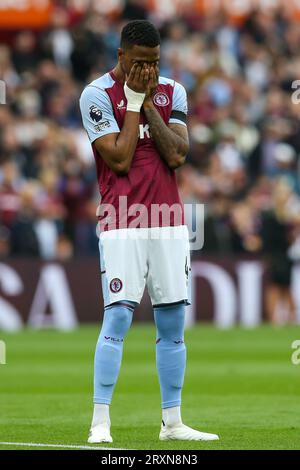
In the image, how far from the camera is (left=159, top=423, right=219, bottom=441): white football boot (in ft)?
27.6

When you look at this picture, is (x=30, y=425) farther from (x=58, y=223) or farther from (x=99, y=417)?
(x=58, y=223)

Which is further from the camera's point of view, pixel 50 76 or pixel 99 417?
pixel 50 76

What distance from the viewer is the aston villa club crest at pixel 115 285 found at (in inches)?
330

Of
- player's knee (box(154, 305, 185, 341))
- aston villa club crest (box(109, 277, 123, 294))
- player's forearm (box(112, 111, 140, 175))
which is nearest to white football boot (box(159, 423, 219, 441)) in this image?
player's knee (box(154, 305, 185, 341))

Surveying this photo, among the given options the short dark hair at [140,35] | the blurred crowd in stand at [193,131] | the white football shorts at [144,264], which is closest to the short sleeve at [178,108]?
the short dark hair at [140,35]

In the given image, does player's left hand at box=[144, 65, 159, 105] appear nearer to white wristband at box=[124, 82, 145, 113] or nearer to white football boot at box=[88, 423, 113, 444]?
white wristband at box=[124, 82, 145, 113]

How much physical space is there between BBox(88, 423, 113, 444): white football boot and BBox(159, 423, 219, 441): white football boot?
435mm

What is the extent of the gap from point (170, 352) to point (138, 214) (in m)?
0.96

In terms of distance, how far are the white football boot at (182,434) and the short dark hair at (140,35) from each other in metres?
2.53

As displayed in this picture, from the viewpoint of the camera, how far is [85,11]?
24.2 m

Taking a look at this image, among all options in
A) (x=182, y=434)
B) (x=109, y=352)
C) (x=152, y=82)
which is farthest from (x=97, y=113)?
(x=182, y=434)

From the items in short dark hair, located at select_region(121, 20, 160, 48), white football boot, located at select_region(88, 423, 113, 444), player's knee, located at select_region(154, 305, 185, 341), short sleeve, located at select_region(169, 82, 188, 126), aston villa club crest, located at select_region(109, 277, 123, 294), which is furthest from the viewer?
short sleeve, located at select_region(169, 82, 188, 126)

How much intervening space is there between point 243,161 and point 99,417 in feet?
49.1

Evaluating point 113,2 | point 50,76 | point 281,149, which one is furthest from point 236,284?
point 113,2
